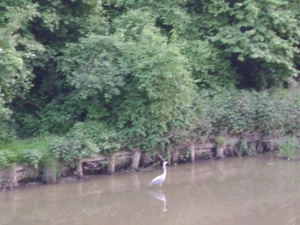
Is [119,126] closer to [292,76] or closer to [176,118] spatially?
[176,118]

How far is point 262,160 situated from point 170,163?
264 cm

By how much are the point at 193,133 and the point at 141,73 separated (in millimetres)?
2289

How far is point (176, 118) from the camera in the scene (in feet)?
46.8

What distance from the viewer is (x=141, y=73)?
13.6m

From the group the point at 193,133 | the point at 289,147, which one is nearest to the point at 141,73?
the point at 193,133

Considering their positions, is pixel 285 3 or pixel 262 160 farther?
pixel 285 3

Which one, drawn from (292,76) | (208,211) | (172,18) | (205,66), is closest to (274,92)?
(292,76)

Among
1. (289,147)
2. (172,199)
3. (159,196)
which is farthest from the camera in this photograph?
(289,147)

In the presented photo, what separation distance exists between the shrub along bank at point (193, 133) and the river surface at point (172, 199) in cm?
63

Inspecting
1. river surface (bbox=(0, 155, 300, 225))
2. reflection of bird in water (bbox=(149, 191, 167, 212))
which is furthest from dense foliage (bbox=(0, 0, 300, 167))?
reflection of bird in water (bbox=(149, 191, 167, 212))

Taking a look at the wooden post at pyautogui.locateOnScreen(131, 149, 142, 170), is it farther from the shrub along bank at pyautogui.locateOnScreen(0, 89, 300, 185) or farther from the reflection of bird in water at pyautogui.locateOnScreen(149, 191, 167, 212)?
the reflection of bird in water at pyautogui.locateOnScreen(149, 191, 167, 212)

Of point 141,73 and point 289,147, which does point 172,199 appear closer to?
point 141,73

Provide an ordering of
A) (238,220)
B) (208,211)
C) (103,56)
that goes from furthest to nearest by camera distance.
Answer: (103,56)
(208,211)
(238,220)

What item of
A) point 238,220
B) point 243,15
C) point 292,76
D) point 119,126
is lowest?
point 238,220
